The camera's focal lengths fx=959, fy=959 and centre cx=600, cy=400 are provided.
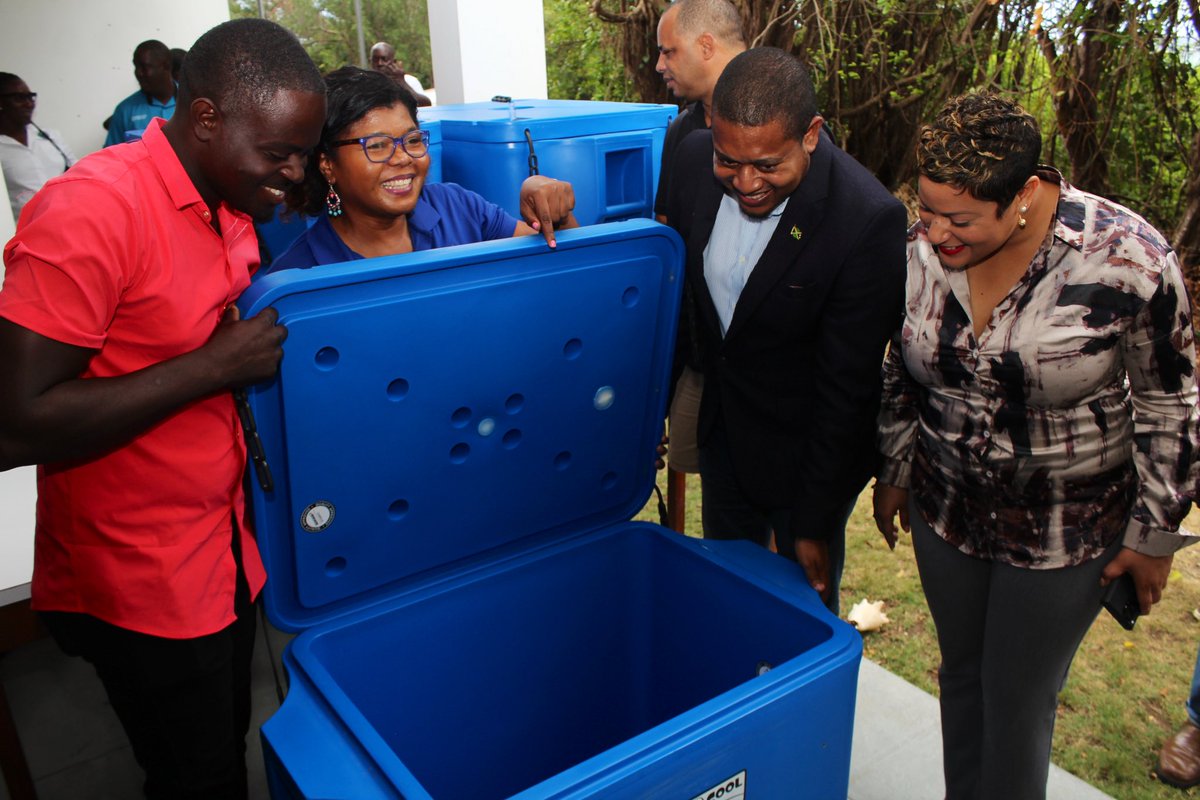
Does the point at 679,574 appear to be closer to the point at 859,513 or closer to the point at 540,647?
the point at 540,647

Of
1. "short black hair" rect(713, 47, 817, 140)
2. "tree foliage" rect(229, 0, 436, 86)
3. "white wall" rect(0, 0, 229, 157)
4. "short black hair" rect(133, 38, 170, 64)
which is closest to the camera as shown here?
"short black hair" rect(713, 47, 817, 140)

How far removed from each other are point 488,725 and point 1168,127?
225 inches

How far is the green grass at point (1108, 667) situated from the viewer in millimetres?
2525

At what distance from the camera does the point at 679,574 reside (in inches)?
72.6

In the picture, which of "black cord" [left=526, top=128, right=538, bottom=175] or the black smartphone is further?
"black cord" [left=526, top=128, right=538, bottom=175]

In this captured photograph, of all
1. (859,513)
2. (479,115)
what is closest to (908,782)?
(859,513)

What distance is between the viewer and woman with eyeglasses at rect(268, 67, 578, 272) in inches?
66.8

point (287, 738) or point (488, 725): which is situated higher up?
point (287, 738)

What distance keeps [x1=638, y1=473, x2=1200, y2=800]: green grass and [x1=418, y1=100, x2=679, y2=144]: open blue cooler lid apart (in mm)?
1776

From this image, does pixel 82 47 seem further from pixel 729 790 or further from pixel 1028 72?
pixel 729 790

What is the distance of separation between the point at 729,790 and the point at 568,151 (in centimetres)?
155

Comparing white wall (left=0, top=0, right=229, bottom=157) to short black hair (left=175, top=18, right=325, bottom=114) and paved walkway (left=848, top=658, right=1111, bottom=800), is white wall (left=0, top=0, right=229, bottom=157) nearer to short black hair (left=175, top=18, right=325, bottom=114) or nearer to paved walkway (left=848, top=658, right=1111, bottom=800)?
short black hair (left=175, top=18, right=325, bottom=114)

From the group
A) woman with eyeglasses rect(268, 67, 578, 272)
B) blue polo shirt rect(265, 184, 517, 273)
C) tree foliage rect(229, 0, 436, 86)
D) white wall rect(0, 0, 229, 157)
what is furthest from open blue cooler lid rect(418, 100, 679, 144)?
tree foliage rect(229, 0, 436, 86)

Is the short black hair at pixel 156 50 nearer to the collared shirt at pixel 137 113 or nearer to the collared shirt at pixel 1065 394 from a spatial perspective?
the collared shirt at pixel 137 113
